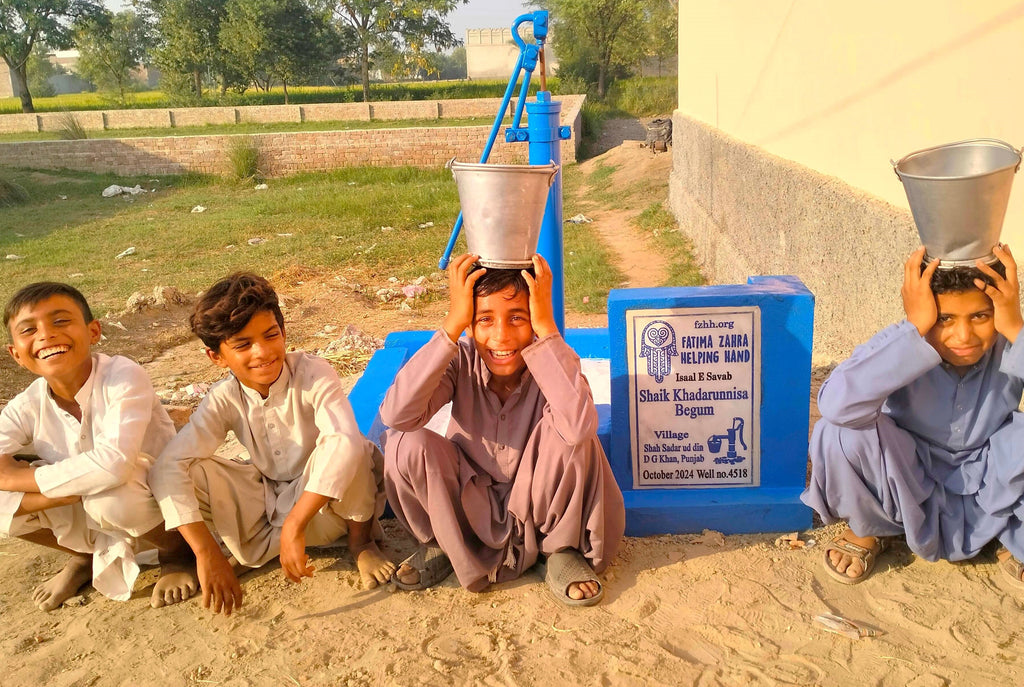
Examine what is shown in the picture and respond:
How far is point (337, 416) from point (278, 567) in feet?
2.03

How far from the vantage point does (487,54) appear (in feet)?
236

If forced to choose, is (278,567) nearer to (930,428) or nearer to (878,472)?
(878,472)

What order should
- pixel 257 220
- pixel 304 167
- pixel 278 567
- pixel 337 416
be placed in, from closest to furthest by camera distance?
pixel 337 416 < pixel 278 567 < pixel 257 220 < pixel 304 167

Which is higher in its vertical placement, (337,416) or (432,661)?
(337,416)

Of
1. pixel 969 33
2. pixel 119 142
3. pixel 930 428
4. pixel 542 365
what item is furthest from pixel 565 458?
pixel 119 142

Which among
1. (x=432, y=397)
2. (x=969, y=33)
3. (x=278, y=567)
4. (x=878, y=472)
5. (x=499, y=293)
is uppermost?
(x=969, y=33)

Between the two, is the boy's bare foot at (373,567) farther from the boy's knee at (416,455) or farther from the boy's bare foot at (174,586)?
the boy's bare foot at (174,586)

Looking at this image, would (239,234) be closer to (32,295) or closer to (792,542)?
(32,295)

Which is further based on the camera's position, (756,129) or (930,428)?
(756,129)

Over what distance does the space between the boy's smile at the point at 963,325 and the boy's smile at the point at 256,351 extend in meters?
1.84

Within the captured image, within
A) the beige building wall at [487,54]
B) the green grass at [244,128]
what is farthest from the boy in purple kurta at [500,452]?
the beige building wall at [487,54]

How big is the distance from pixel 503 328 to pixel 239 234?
28.2ft

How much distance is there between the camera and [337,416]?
260 cm

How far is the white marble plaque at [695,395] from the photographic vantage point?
2699mm
